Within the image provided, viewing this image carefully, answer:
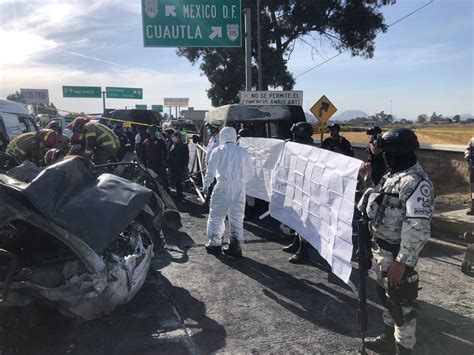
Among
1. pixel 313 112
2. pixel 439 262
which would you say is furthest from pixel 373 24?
pixel 439 262

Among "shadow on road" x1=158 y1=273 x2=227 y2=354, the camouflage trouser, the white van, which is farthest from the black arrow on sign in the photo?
the camouflage trouser

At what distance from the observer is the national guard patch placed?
291 cm

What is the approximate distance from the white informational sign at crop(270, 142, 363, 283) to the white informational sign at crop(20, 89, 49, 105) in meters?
46.4

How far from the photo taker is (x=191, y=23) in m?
12.9

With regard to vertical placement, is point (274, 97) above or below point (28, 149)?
above

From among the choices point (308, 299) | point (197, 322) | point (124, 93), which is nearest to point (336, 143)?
point (308, 299)

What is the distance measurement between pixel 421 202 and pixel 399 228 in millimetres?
305

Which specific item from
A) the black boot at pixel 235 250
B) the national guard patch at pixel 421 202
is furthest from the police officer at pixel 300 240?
the national guard patch at pixel 421 202

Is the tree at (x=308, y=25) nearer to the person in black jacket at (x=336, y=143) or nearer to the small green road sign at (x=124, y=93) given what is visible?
the person in black jacket at (x=336, y=143)

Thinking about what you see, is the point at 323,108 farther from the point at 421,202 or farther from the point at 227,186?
the point at 421,202

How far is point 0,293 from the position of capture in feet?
10.8

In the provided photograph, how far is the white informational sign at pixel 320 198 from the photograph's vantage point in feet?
13.0

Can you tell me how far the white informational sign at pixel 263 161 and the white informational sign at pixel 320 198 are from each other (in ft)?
0.82

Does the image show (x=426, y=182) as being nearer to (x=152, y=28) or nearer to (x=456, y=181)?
(x=456, y=181)
